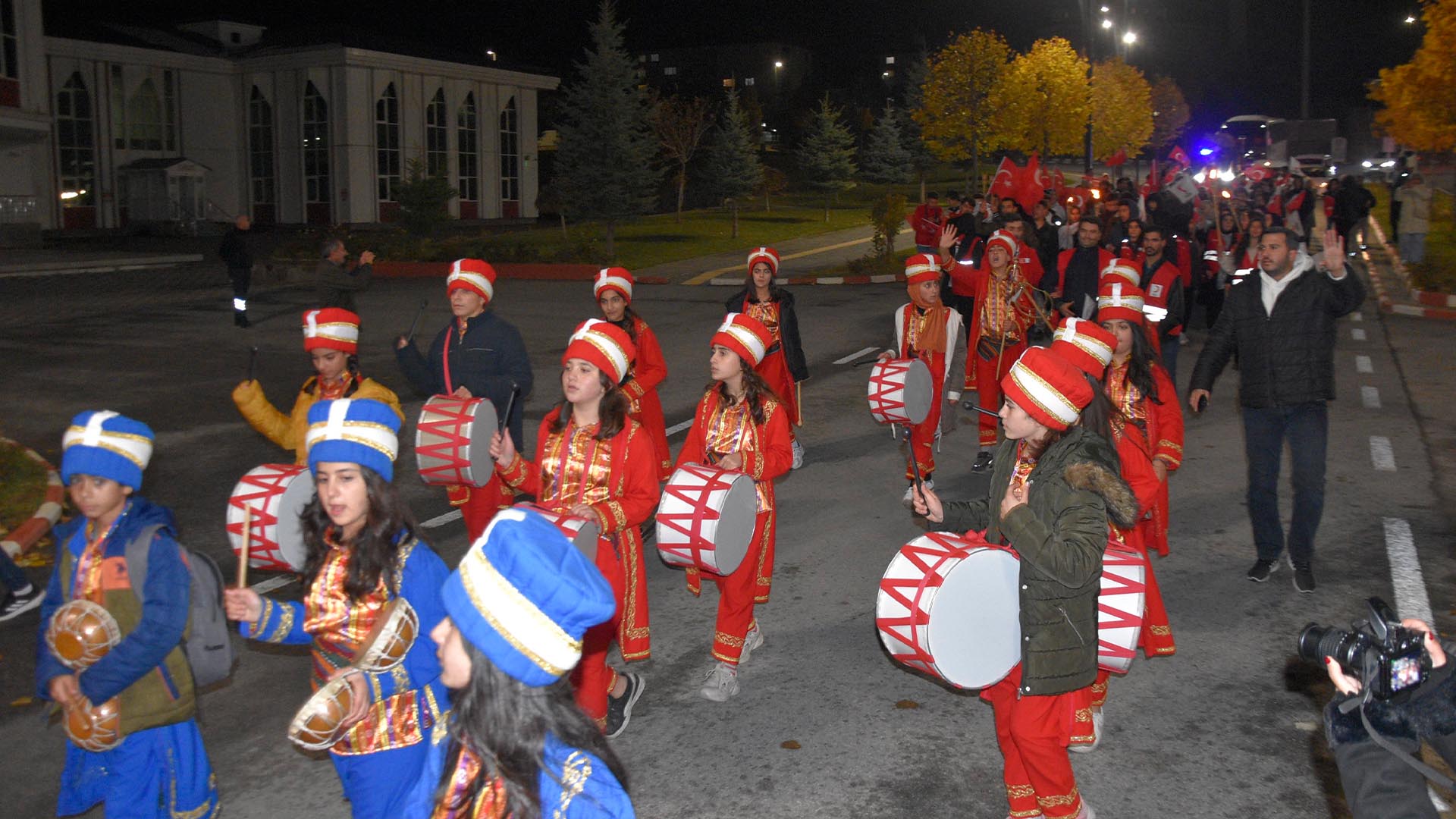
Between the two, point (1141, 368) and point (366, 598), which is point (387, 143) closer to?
point (1141, 368)

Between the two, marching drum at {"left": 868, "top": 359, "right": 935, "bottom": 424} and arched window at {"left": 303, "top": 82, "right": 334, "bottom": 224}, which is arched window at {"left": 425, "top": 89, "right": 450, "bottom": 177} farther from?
marching drum at {"left": 868, "top": 359, "right": 935, "bottom": 424}

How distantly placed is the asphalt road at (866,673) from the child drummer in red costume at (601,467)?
1.89ft

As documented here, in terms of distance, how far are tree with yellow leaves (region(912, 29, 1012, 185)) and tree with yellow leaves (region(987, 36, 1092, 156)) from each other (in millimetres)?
351

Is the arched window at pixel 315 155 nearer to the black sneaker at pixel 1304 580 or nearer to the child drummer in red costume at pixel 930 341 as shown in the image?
the child drummer in red costume at pixel 930 341

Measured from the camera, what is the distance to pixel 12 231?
37156 millimetres

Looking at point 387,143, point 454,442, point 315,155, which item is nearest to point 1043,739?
point 454,442

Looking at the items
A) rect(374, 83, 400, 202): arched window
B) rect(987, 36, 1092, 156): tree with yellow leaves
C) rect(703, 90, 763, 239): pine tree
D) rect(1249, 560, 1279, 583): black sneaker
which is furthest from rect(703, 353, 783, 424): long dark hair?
rect(374, 83, 400, 202): arched window

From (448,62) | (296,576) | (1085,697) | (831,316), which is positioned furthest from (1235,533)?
(448,62)

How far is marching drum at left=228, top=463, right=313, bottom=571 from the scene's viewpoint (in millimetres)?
4883

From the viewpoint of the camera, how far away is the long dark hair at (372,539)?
11.4 feet

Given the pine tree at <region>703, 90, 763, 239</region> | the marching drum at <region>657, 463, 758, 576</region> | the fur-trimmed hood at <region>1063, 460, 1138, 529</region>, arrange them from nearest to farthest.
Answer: the fur-trimmed hood at <region>1063, 460, 1138, 529</region>
the marching drum at <region>657, 463, 758, 576</region>
the pine tree at <region>703, 90, 763, 239</region>

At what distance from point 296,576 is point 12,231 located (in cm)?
3618

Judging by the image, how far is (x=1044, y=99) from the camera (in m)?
38.3

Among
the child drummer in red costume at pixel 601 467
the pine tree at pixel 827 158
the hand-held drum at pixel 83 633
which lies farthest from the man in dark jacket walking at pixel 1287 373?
the pine tree at pixel 827 158
